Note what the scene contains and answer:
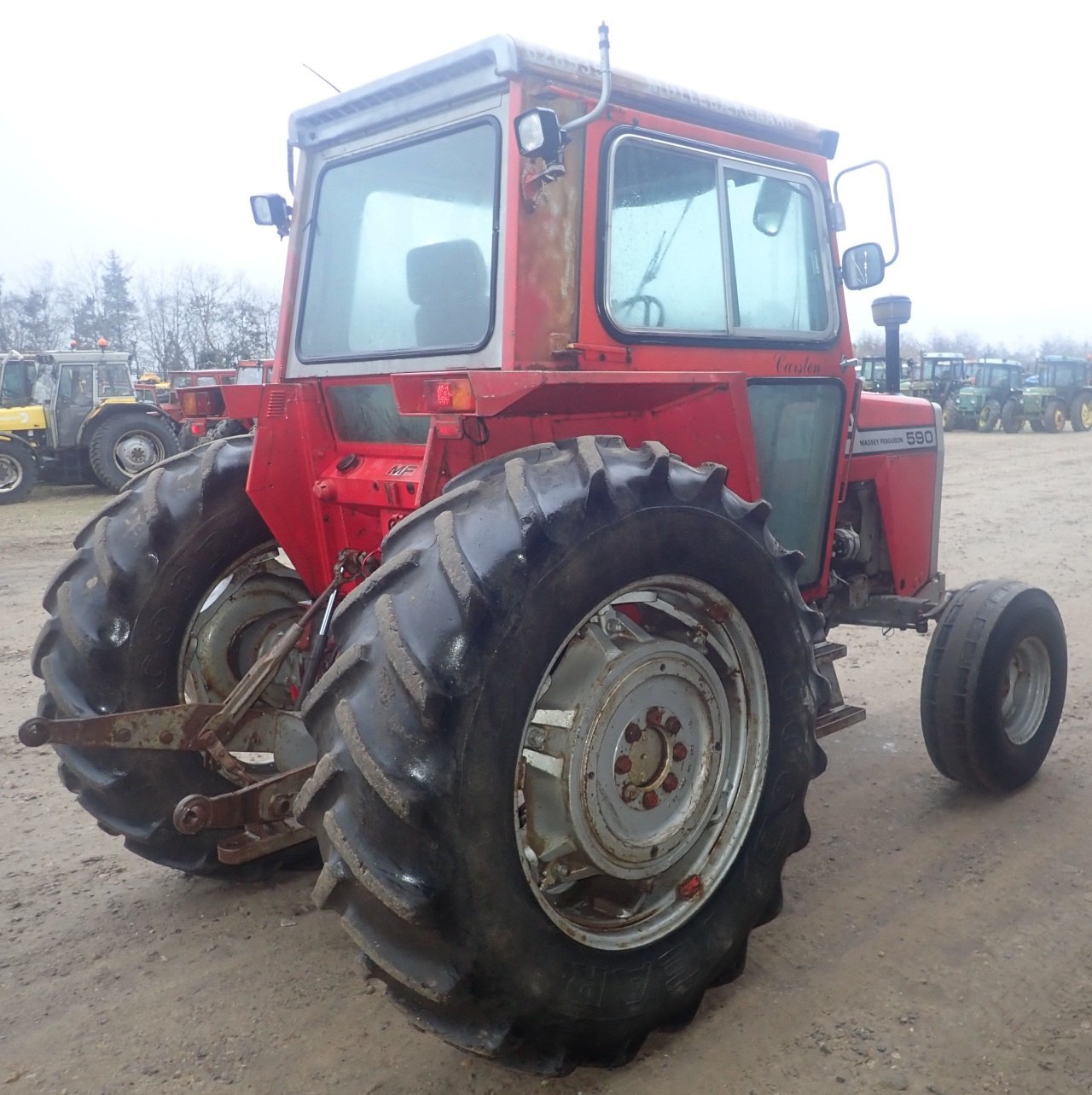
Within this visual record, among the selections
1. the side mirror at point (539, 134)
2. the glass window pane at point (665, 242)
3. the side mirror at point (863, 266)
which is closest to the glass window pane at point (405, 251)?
the side mirror at point (539, 134)

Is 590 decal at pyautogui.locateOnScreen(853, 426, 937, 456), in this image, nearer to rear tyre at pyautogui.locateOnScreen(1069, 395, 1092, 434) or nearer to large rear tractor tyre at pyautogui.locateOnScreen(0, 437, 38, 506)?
large rear tractor tyre at pyautogui.locateOnScreen(0, 437, 38, 506)

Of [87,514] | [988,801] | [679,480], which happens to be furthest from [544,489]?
[87,514]

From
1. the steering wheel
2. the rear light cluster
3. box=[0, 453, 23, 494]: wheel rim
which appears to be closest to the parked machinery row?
box=[0, 453, 23, 494]: wheel rim

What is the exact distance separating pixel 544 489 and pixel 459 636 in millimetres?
394

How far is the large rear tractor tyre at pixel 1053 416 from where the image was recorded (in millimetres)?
26250

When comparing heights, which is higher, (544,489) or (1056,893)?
(544,489)

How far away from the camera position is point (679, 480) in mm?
2400

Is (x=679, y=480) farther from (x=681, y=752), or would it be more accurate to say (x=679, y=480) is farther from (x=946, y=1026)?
(x=946, y=1026)

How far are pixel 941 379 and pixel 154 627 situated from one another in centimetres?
2837

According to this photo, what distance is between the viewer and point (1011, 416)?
85.8 feet

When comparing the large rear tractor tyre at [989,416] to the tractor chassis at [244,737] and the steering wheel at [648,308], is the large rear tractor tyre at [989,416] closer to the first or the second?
the tractor chassis at [244,737]

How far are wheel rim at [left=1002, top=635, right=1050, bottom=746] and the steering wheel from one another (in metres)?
2.16

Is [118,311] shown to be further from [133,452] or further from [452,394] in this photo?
[452,394]

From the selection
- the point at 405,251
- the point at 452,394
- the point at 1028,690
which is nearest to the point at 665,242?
the point at 405,251
